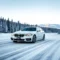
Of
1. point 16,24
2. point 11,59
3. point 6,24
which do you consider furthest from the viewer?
point 16,24

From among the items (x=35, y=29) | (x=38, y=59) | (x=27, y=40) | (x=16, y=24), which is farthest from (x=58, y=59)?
(x=16, y=24)

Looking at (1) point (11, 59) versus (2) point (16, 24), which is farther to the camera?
(2) point (16, 24)

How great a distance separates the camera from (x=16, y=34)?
51.3ft

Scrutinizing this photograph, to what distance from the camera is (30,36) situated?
15.5 metres

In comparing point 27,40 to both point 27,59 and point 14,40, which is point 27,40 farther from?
point 27,59

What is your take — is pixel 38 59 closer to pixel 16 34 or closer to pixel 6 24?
pixel 16 34

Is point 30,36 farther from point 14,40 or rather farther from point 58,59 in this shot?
point 58,59

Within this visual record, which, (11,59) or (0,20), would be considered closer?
(11,59)

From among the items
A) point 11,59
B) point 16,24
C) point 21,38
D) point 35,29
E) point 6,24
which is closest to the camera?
point 11,59

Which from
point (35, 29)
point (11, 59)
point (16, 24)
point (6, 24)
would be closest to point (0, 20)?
point (6, 24)

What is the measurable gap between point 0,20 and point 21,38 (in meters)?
117

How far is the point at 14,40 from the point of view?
51.6 feet

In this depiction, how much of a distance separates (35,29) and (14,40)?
2679 millimetres

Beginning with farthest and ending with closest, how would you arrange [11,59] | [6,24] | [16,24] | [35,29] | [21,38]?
[16,24]
[6,24]
[35,29]
[21,38]
[11,59]
